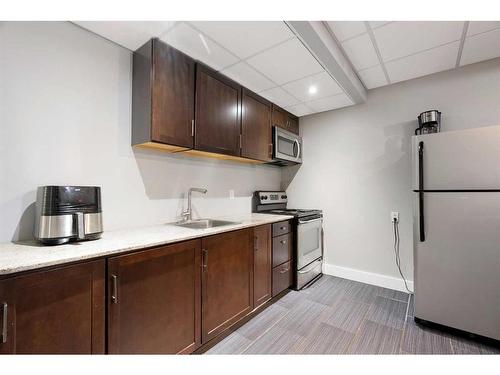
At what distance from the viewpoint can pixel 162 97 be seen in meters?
1.68

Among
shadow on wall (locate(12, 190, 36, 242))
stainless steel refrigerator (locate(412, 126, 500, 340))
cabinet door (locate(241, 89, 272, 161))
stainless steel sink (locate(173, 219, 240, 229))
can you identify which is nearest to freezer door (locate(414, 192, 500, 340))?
stainless steel refrigerator (locate(412, 126, 500, 340))

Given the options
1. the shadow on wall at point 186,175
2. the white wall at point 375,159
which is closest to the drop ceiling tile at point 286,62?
the shadow on wall at point 186,175

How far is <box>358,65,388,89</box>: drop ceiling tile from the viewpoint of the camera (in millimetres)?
2386

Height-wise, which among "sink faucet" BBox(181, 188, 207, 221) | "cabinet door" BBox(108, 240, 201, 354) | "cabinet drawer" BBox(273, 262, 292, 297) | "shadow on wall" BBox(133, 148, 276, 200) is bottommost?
"cabinet drawer" BBox(273, 262, 292, 297)

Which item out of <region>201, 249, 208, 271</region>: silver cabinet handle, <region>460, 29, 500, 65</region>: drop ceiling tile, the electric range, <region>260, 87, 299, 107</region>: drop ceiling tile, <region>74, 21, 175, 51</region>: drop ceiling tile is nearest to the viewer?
<region>74, 21, 175, 51</region>: drop ceiling tile

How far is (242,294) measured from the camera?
1939 millimetres

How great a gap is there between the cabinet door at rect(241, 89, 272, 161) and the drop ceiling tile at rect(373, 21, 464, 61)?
1.22m

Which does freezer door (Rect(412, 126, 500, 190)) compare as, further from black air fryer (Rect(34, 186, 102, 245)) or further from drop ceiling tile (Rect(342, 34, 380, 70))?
black air fryer (Rect(34, 186, 102, 245))

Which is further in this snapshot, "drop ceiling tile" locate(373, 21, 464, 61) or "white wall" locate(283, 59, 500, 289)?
"white wall" locate(283, 59, 500, 289)

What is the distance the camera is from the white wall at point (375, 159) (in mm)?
2279

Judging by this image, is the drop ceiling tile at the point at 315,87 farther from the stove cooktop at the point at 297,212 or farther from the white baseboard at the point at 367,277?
the white baseboard at the point at 367,277

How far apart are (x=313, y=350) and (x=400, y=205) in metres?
1.87

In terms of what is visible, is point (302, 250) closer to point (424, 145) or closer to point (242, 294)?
point (242, 294)
